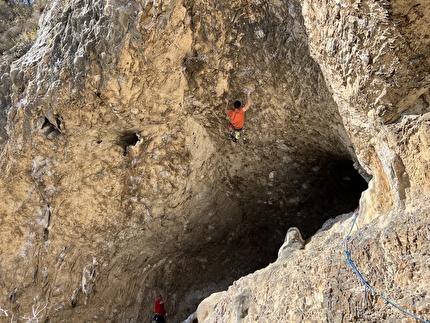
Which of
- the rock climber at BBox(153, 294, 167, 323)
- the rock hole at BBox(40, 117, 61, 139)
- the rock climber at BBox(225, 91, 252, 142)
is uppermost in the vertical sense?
the rock climber at BBox(225, 91, 252, 142)

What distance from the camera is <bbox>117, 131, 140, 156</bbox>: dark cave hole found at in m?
6.44

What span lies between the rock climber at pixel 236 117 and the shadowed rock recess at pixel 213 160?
0.16 m

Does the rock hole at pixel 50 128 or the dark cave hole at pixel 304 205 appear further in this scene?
the dark cave hole at pixel 304 205

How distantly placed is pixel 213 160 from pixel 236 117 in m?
1.28

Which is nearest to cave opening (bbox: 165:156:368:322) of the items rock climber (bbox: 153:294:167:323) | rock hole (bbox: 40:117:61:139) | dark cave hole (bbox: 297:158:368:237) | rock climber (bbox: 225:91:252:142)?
dark cave hole (bbox: 297:158:368:237)

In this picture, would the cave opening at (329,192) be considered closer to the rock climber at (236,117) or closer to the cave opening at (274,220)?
the cave opening at (274,220)

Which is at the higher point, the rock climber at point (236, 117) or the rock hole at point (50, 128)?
the rock climber at point (236, 117)

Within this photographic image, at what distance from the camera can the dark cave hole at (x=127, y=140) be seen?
644cm

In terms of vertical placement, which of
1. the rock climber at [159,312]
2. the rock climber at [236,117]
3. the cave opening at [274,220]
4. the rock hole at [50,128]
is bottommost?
the rock climber at [159,312]

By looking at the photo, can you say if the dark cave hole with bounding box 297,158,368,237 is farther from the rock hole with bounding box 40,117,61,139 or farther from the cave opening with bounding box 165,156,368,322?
the rock hole with bounding box 40,117,61,139

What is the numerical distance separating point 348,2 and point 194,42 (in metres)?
2.61

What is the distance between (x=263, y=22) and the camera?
5.54 metres

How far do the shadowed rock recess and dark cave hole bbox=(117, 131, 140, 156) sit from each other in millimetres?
32

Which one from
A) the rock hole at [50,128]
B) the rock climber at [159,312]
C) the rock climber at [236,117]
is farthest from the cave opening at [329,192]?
the rock hole at [50,128]
